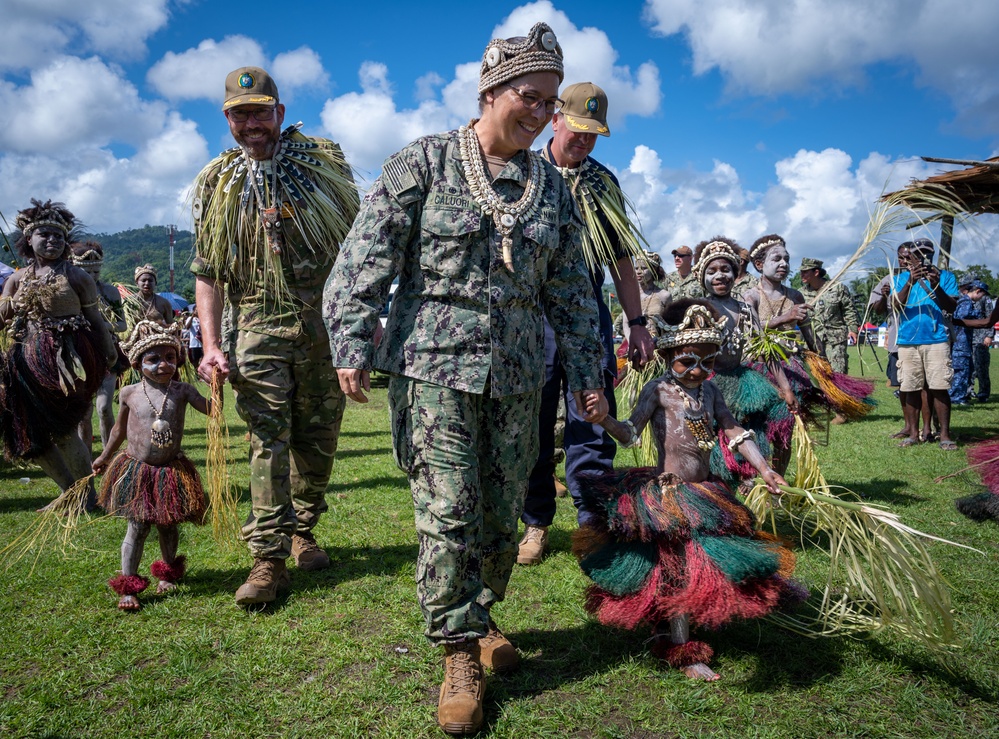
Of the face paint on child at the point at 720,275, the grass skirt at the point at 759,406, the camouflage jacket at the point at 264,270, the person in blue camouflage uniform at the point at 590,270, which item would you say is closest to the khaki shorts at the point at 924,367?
the grass skirt at the point at 759,406

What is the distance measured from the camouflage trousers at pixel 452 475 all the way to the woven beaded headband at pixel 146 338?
198 cm

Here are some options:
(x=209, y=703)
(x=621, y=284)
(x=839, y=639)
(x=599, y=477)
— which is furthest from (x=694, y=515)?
(x=209, y=703)

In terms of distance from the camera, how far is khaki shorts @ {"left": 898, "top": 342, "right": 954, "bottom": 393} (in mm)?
8961

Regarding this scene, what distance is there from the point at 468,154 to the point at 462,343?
0.75m

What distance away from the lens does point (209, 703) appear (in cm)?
294

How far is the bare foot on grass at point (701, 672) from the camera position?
3.12 m

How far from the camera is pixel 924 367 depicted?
9148 millimetres

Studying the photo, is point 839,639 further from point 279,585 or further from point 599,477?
point 279,585

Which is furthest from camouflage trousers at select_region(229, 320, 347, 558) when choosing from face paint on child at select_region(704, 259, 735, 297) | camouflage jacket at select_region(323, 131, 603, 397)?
face paint on child at select_region(704, 259, 735, 297)

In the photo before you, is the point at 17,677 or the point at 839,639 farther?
the point at 839,639

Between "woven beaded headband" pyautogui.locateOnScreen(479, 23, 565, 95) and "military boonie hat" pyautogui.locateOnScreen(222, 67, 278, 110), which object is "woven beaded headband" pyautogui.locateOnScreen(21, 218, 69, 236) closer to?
"military boonie hat" pyautogui.locateOnScreen(222, 67, 278, 110)

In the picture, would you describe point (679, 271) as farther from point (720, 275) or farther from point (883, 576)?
point (883, 576)

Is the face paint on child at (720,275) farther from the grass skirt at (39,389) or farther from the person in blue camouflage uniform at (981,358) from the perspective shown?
the person in blue camouflage uniform at (981,358)

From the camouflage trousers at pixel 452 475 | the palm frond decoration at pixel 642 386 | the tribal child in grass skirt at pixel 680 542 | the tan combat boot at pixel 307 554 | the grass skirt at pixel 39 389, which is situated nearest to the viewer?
the camouflage trousers at pixel 452 475
